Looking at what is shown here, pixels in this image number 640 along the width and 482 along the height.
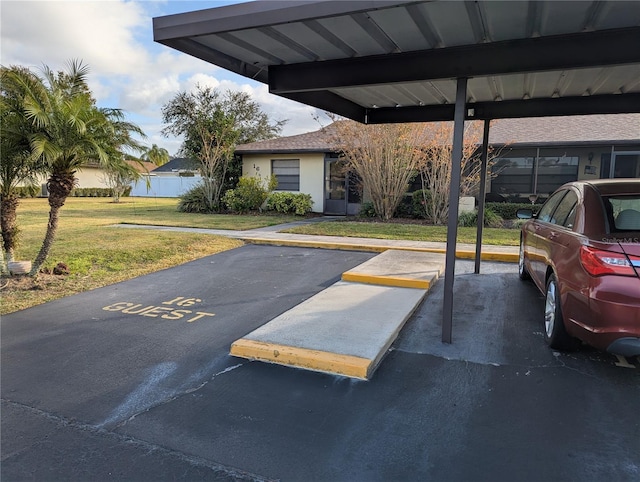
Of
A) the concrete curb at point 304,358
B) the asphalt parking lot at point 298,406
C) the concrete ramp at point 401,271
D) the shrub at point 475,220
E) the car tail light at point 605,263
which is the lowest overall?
the asphalt parking lot at point 298,406

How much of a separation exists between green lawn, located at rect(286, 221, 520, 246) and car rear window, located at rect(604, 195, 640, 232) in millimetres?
6556

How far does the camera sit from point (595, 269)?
3.43 metres

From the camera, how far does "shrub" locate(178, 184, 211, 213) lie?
19.6 metres

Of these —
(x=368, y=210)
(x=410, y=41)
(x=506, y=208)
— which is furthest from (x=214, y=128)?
(x=410, y=41)

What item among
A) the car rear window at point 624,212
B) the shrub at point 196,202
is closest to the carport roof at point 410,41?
the car rear window at point 624,212

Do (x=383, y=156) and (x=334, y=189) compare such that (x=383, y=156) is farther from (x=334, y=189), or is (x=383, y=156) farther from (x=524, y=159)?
(x=524, y=159)

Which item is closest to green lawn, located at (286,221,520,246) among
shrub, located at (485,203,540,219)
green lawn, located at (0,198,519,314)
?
green lawn, located at (0,198,519,314)

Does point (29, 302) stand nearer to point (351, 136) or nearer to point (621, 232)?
point (621, 232)

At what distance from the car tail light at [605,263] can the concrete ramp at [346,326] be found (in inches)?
77.1

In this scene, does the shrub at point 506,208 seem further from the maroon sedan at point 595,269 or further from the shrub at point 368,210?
the maroon sedan at point 595,269

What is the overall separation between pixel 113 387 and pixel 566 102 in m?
7.01

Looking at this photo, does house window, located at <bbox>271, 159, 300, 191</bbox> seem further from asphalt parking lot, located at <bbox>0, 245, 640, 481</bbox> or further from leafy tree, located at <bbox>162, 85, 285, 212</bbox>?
asphalt parking lot, located at <bbox>0, 245, 640, 481</bbox>

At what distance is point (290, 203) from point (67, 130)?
12.0 meters

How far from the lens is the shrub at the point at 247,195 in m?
18.4
